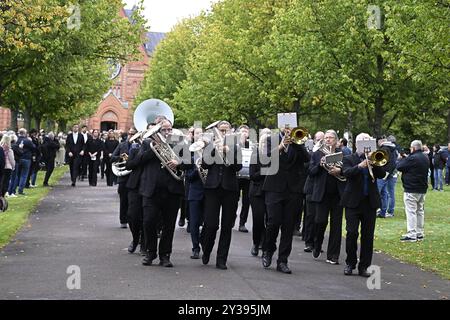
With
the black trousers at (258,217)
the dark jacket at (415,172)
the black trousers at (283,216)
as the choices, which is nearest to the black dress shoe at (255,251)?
the black trousers at (258,217)

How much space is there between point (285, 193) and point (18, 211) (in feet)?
32.2

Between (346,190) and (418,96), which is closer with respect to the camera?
(346,190)

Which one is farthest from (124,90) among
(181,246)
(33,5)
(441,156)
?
(181,246)

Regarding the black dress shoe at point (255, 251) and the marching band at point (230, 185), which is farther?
the black dress shoe at point (255, 251)

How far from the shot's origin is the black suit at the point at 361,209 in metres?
11.9

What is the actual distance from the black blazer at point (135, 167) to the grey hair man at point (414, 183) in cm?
643

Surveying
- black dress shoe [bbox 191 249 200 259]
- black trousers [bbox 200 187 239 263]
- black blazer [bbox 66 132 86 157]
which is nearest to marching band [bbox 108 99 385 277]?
black trousers [bbox 200 187 239 263]

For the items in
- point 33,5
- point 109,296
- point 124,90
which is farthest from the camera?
point 124,90

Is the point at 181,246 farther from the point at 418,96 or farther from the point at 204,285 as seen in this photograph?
the point at 418,96

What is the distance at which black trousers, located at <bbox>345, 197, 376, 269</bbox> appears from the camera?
1195cm

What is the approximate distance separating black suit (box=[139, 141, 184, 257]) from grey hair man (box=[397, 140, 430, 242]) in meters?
6.42

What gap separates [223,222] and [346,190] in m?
1.89

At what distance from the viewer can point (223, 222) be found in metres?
12.0

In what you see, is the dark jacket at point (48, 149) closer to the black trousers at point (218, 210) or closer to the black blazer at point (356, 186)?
the black trousers at point (218, 210)
